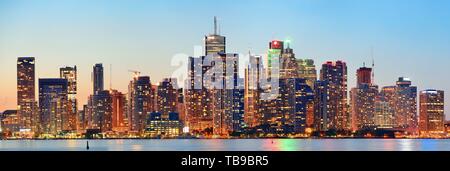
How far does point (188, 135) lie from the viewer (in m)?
119
